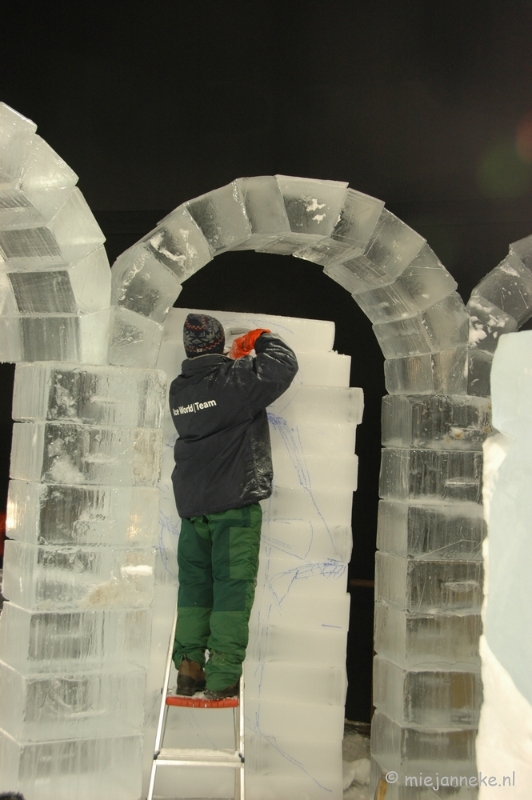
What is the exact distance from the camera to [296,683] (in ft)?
9.00

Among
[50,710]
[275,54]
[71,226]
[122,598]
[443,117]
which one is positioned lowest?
[50,710]

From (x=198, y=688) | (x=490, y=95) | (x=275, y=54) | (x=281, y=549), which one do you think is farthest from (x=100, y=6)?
(x=198, y=688)

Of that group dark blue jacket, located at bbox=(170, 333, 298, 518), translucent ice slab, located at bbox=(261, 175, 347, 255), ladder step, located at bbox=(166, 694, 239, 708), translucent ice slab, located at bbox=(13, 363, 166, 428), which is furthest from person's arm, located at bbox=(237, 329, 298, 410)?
ladder step, located at bbox=(166, 694, 239, 708)

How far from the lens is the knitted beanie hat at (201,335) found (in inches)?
101

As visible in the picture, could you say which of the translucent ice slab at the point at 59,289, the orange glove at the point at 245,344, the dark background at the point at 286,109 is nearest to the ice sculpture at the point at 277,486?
the translucent ice slab at the point at 59,289

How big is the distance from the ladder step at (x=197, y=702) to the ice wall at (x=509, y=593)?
1261 mm

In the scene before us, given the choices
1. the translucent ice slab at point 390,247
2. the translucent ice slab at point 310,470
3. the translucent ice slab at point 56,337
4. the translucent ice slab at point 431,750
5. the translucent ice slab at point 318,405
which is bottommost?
the translucent ice slab at point 431,750

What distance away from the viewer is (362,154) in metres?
3.38

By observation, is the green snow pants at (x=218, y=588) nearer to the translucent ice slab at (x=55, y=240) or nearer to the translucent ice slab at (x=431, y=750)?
the translucent ice slab at (x=431, y=750)

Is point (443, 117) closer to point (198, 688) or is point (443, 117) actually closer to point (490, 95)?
point (490, 95)

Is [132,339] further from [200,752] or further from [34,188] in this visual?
[200,752]

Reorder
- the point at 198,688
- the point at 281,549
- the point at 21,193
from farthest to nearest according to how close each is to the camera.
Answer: the point at 281,549
the point at 198,688
the point at 21,193

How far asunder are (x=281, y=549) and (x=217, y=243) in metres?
1.20

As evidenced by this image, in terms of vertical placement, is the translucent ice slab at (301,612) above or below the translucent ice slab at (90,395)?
below
